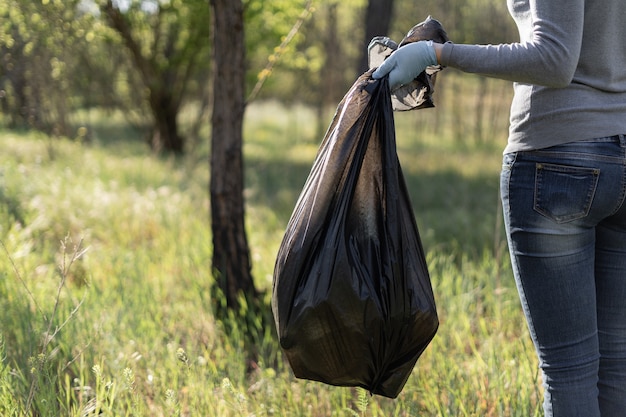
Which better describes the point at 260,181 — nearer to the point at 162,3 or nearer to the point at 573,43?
the point at 162,3

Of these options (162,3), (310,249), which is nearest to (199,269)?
(310,249)

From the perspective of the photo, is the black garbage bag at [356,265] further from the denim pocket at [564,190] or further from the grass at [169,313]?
the denim pocket at [564,190]

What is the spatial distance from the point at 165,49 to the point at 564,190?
9.44m

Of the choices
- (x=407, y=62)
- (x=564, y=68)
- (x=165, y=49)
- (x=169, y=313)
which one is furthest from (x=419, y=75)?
(x=165, y=49)

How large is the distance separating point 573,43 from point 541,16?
0.09 metres

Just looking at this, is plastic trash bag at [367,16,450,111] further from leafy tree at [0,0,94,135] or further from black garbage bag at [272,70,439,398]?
leafy tree at [0,0,94,135]

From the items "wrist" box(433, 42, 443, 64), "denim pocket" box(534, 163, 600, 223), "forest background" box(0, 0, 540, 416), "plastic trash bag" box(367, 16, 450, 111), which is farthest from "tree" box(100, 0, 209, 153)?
"denim pocket" box(534, 163, 600, 223)

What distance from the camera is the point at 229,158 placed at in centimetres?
330

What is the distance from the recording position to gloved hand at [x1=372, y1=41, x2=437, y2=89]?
1.62 m

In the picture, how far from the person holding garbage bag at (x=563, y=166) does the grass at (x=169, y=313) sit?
1.79ft

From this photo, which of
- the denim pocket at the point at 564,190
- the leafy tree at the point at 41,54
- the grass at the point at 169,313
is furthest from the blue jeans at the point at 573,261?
the leafy tree at the point at 41,54

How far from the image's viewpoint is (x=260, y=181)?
8.15 metres

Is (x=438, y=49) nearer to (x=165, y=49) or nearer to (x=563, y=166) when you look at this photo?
(x=563, y=166)

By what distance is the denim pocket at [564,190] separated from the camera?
4.93ft
